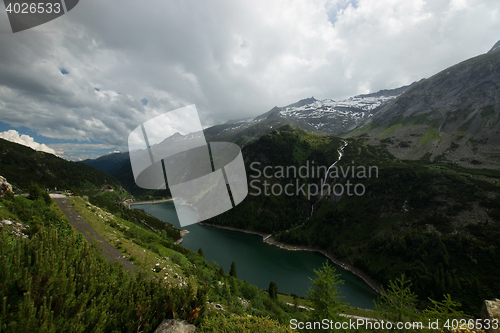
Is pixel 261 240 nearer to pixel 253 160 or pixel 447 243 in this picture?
pixel 447 243

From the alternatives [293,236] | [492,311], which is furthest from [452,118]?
[492,311]

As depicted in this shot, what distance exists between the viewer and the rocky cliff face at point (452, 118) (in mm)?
105625

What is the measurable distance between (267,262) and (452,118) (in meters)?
174

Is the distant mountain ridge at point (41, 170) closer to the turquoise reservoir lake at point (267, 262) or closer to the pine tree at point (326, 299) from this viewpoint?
the turquoise reservoir lake at point (267, 262)

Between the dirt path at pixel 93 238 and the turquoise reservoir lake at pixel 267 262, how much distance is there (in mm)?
37586

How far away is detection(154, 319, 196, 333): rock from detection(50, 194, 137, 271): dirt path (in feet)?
31.6

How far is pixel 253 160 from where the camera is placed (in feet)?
431

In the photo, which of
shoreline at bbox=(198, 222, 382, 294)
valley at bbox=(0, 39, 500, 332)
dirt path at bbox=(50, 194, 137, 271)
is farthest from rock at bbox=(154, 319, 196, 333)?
shoreline at bbox=(198, 222, 382, 294)

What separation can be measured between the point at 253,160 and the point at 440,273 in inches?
4016

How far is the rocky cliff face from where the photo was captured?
347ft

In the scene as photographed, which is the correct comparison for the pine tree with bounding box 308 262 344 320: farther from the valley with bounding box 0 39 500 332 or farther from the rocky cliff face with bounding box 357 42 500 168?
the rocky cliff face with bounding box 357 42 500 168

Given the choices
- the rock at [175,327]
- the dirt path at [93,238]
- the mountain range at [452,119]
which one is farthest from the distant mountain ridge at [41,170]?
the mountain range at [452,119]

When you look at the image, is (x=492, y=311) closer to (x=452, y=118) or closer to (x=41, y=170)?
(x=41, y=170)

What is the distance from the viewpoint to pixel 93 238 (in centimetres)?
1684
